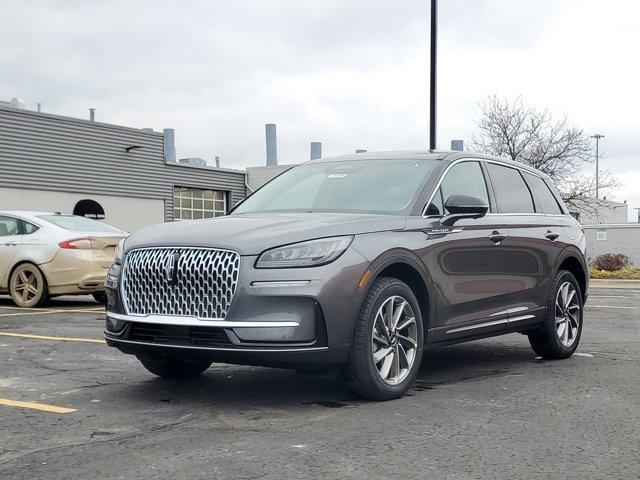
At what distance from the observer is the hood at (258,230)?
540 centimetres

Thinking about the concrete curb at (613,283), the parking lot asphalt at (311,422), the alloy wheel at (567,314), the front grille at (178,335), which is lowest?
the concrete curb at (613,283)

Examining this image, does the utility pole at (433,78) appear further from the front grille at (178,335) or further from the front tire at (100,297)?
the front grille at (178,335)

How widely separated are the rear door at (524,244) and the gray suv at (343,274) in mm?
19

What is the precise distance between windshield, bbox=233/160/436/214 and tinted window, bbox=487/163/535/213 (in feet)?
3.22

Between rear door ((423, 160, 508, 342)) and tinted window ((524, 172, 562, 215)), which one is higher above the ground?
tinted window ((524, 172, 562, 215))

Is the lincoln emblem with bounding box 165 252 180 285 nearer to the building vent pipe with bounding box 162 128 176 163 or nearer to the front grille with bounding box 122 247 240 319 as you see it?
the front grille with bounding box 122 247 240 319

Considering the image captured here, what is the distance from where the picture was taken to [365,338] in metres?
5.47

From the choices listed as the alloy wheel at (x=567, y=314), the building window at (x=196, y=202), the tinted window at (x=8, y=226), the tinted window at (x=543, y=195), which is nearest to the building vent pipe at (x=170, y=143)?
the building window at (x=196, y=202)

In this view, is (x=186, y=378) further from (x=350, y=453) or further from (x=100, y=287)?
(x=100, y=287)

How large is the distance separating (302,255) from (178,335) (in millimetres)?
890

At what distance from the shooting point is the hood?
5398 millimetres

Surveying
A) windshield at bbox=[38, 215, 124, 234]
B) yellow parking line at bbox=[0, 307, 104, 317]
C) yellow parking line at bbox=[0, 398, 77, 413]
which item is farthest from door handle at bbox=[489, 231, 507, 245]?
windshield at bbox=[38, 215, 124, 234]

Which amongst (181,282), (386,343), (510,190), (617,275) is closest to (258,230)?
(181,282)

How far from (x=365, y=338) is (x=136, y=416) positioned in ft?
4.69
